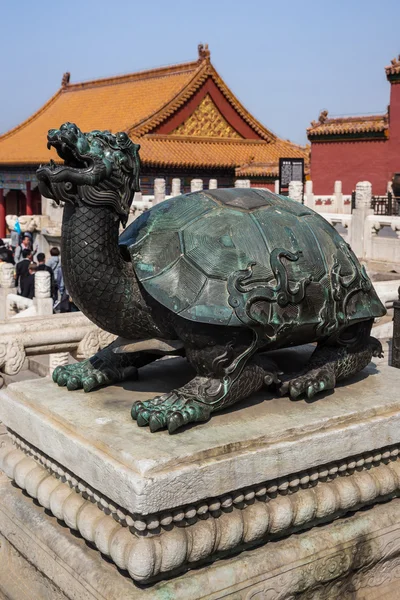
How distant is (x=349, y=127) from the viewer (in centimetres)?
2194

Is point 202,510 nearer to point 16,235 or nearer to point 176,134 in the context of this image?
point 16,235

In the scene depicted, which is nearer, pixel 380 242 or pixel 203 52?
pixel 380 242

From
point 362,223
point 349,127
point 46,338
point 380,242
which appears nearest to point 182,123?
point 349,127

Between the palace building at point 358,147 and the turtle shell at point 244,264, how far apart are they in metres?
19.5

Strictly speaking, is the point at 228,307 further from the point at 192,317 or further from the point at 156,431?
the point at 156,431

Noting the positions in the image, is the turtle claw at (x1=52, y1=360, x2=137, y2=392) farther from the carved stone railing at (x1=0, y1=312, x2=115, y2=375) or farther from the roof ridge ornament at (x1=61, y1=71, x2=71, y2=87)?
the roof ridge ornament at (x1=61, y1=71, x2=71, y2=87)

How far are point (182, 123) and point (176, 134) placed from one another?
0.52 meters

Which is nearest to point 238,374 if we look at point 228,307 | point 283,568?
point 228,307

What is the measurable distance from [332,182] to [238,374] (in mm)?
20891

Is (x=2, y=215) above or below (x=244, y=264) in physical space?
below

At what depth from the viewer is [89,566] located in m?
2.31

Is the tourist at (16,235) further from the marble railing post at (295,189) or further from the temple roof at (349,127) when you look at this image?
the temple roof at (349,127)

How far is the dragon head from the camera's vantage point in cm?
236

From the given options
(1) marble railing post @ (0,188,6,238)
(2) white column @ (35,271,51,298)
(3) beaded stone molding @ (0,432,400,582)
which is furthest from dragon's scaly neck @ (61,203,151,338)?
(1) marble railing post @ (0,188,6,238)
